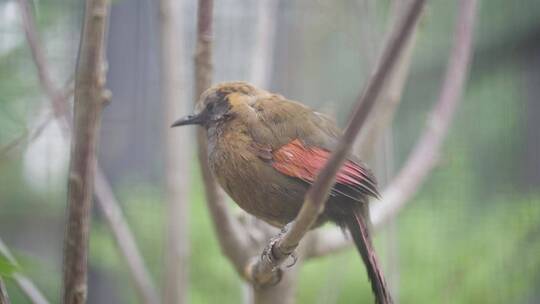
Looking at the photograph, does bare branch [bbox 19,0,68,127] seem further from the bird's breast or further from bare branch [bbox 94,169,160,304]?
the bird's breast

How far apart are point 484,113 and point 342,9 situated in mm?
804

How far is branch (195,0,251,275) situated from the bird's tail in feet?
1.23

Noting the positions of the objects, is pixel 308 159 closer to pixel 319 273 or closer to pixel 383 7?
pixel 319 273

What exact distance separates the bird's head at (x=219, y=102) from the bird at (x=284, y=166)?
43mm

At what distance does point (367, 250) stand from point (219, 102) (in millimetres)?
653

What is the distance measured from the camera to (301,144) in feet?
6.51

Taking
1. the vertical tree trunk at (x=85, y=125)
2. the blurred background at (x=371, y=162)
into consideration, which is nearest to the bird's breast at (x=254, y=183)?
the vertical tree trunk at (x=85, y=125)

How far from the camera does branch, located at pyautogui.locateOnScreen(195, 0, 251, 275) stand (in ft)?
6.24

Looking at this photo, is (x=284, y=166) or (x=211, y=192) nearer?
(x=284, y=166)

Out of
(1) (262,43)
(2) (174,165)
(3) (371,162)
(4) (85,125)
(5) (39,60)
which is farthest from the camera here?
(3) (371,162)

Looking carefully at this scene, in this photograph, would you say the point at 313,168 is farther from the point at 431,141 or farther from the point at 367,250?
the point at 431,141

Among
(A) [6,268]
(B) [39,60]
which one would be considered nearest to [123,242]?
(B) [39,60]

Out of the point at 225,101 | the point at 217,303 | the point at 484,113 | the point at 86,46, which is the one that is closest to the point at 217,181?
the point at 225,101

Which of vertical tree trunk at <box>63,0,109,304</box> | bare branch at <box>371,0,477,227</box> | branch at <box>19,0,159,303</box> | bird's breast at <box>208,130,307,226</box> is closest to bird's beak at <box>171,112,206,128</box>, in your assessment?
bird's breast at <box>208,130,307,226</box>
